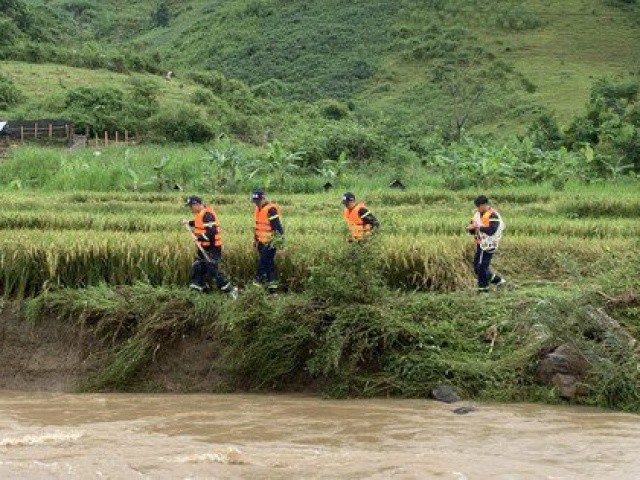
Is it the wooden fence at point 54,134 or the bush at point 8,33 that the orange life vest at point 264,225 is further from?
the bush at point 8,33

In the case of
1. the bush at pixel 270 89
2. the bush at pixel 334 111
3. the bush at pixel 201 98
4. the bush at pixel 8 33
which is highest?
the bush at pixel 8 33

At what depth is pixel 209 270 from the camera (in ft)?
36.8

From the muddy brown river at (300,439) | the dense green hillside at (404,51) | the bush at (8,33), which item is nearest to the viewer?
the muddy brown river at (300,439)

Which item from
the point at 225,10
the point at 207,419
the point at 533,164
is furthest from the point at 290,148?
the point at 225,10

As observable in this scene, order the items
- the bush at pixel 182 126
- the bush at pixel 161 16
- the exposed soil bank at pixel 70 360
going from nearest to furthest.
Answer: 1. the exposed soil bank at pixel 70 360
2. the bush at pixel 182 126
3. the bush at pixel 161 16

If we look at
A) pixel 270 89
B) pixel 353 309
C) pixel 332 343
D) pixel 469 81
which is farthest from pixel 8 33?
pixel 332 343

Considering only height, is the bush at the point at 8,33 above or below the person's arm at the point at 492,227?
above

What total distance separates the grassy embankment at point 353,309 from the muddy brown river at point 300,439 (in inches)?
14.3

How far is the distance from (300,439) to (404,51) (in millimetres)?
46415

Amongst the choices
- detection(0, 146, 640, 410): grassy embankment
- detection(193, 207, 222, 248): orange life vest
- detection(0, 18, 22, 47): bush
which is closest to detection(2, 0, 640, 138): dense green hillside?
detection(0, 18, 22, 47): bush

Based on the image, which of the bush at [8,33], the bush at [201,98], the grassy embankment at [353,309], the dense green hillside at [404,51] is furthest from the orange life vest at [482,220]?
the bush at [8,33]

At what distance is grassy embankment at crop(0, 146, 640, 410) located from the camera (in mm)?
9820

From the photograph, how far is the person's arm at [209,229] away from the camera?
11164mm

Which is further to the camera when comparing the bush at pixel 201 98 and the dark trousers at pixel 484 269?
the bush at pixel 201 98
